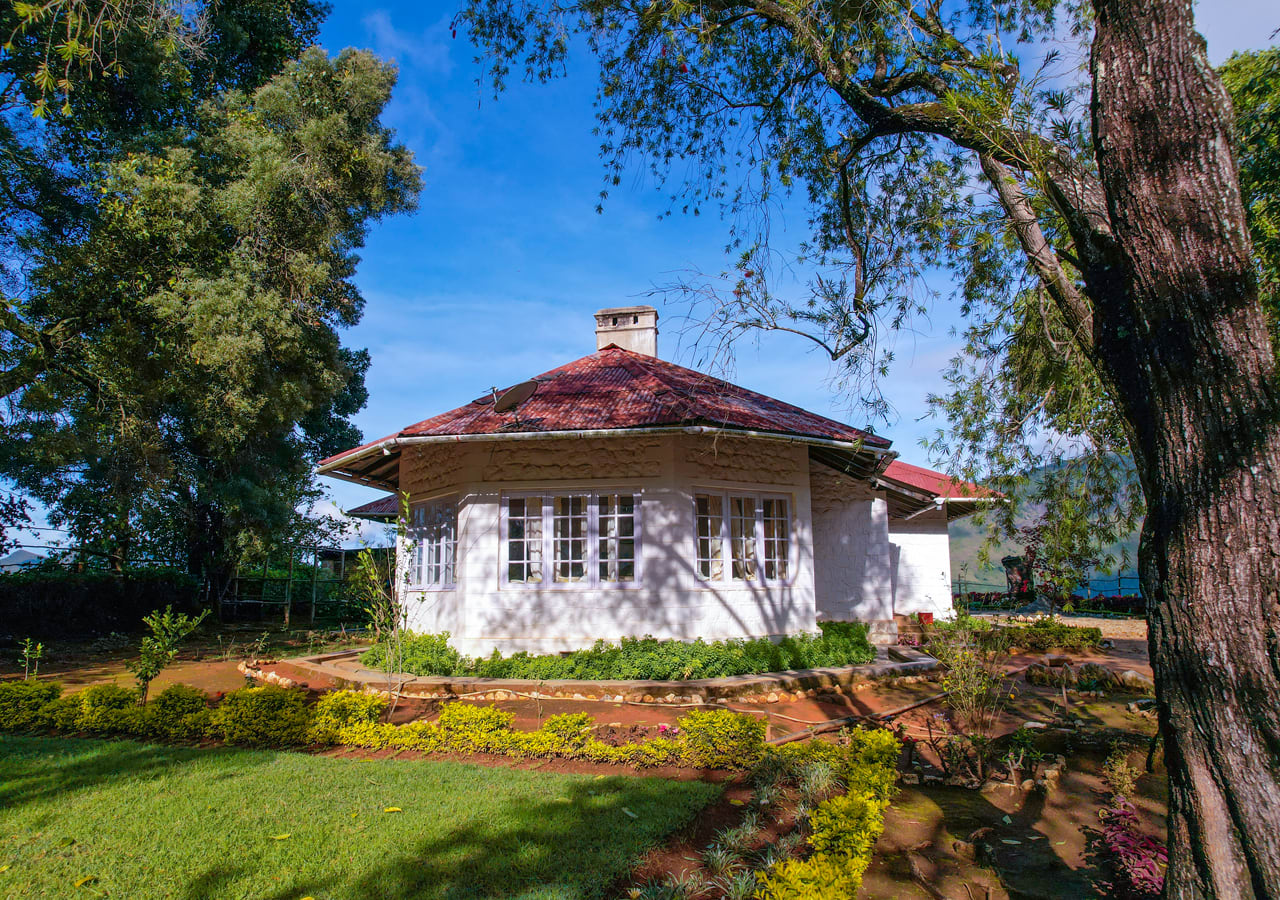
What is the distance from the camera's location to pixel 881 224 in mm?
6590

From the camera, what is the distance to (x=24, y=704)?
7719mm

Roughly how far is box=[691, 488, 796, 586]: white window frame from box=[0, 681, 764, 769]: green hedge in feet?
11.7

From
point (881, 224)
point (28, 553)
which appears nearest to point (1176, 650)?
point (881, 224)

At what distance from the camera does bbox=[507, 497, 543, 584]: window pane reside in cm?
1005

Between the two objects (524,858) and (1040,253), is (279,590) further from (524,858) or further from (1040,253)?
(1040,253)

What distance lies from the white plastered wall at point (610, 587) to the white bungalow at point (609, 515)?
2 cm

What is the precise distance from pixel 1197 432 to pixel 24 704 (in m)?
10.9

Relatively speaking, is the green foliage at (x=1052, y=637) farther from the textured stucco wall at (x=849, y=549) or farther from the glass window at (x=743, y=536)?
the glass window at (x=743, y=536)

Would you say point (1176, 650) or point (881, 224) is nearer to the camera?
point (1176, 650)

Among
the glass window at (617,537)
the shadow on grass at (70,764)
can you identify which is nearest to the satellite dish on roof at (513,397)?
the glass window at (617,537)

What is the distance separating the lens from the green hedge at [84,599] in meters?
15.4

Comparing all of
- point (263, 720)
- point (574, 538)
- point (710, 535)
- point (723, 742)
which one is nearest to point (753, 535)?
point (710, 535)

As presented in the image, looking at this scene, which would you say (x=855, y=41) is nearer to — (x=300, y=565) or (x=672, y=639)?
(x=672, y=639)

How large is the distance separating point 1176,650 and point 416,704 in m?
7.90
